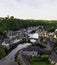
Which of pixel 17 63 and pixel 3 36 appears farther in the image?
pixel 3 36

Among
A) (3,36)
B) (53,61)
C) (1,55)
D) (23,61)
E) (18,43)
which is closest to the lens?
(23,61)

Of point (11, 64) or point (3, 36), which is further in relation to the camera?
point (3, 36)

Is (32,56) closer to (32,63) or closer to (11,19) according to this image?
(32,63)

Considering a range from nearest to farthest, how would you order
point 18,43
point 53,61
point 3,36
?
1. point 53,61
2. point 18,43
3. point 3,36

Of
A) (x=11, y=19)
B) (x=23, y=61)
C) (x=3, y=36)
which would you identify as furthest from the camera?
(x=11, y=19)

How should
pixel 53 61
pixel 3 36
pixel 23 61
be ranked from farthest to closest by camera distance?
pixel 3 36 < pixel 53 61 < pixel 23 61

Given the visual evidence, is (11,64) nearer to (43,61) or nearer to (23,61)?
(23,61)

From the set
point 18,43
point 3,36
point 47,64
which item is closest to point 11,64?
point 47,64

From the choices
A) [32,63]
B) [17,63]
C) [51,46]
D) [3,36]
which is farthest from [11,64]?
[3,36]
